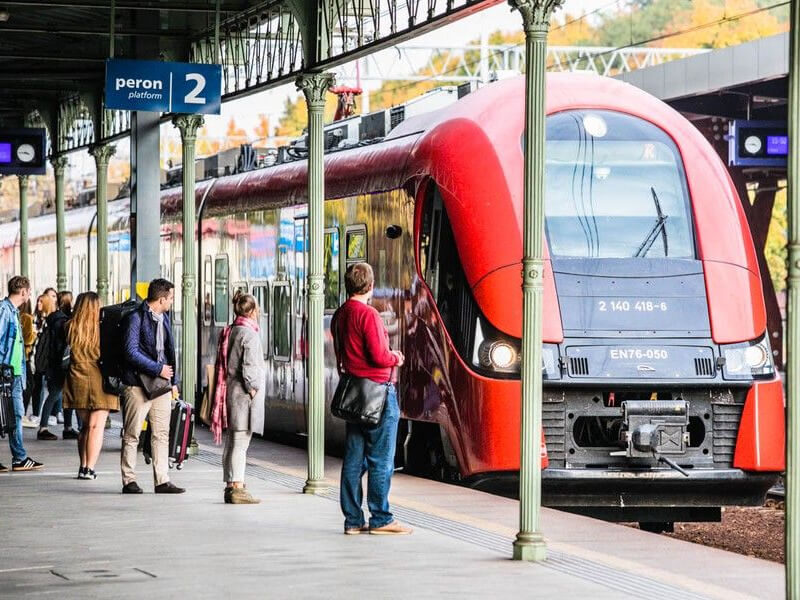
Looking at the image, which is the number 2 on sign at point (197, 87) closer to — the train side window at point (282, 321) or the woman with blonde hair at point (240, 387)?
the train side window at point (282, 321)

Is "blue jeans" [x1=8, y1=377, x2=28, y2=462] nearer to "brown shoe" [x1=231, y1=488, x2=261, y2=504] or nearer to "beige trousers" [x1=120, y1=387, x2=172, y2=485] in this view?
"beige trousers" [x1=120, y1=387, x2=172, y2=485]

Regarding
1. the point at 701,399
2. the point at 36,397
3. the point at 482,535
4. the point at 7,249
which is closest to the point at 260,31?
the point at 36,397

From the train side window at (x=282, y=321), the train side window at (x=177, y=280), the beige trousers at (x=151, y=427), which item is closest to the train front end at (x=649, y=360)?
the beige trousers at (x=151, y=427)

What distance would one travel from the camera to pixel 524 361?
31.7 ft

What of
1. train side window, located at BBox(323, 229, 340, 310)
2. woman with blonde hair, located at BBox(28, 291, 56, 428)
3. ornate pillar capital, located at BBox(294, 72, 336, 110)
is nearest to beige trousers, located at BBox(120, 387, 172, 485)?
ornate pillar capital, located at BBox(294, 72, 336, 110)

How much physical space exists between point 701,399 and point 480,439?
1.74 m

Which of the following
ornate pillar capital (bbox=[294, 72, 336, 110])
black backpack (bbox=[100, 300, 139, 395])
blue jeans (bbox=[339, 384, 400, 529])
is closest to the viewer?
blue jeans (bbox=[339, 384, 400, 529])

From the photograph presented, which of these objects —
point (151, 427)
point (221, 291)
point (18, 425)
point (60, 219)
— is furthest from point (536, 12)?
point (60, 219)

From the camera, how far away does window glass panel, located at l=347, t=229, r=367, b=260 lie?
16.3 meters

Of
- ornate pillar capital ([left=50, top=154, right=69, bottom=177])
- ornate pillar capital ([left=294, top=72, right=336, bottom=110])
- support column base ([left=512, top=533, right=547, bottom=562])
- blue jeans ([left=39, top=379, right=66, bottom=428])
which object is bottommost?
support column base ([left=512, top=533, right=547, bottom=562])

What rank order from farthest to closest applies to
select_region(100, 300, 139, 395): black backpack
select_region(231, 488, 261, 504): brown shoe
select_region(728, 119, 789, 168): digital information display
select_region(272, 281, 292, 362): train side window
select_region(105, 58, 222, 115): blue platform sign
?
1. select_region(728, 119, 789, 168): digital information display
2. select_region(272, 281, 292, 362): train side window
3. select_region(105, 58, 222, 115): blue platform sign
4. select_region(100, 300, 139, 395): black backpack
5. select_region(231, 488, 261, 504): brown shoe

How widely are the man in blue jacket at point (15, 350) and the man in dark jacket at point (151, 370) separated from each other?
229 centimetres

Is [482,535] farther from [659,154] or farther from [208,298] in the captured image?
[208,298]

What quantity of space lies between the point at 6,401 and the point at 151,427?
2.53 meters
